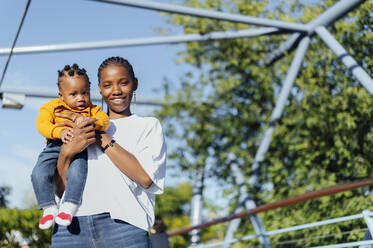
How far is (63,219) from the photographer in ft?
3.92

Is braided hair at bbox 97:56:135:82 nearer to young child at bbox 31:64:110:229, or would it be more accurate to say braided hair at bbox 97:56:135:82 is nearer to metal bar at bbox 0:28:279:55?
young child at bbox 31:64:110:229

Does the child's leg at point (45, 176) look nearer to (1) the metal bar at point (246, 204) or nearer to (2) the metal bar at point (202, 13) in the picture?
(2) the metal bar at point (202, 13)

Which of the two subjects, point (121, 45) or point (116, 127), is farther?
point (121, 45)

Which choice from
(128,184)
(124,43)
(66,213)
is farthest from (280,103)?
(66,213)

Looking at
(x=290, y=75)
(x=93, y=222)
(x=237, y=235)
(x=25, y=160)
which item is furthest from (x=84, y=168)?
(x=237, y=235)

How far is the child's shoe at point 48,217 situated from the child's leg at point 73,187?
0.05 m

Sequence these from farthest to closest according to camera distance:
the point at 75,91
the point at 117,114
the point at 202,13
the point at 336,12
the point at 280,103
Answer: the point at 280,103, the point at 336,12, the point at 202,13, the point at 117,114, the point at 75,91

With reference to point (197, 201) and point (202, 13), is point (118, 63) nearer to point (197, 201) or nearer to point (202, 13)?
point (202, 13)

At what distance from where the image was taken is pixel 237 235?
6.31m

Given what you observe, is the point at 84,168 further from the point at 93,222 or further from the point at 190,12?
the point at 190,12

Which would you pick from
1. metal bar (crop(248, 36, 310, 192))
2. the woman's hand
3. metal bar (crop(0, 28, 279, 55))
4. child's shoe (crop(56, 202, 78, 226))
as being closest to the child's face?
the woman's hand

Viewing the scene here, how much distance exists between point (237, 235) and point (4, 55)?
3.78 metres

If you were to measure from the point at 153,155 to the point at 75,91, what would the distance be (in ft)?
0.92

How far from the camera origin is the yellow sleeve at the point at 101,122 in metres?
1.27
